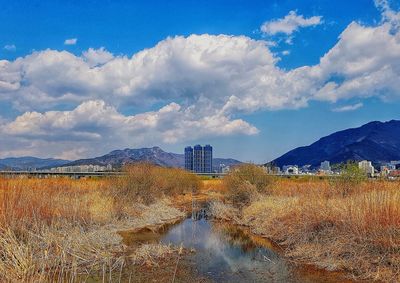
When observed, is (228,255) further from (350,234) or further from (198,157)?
(198,157)

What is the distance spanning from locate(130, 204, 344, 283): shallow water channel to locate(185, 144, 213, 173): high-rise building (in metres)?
160

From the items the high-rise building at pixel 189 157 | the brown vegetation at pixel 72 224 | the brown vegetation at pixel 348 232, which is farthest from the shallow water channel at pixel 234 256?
the high-rise building at pixel 189 157

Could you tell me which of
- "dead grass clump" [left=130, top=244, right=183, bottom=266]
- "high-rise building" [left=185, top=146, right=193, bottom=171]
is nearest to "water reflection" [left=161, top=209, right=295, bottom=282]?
"dead grass clump" [left=130, top=244, right=183, bottom=266]

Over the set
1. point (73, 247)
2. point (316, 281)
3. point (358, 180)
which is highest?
point (358, 180)

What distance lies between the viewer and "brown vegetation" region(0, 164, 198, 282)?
34.1 ft

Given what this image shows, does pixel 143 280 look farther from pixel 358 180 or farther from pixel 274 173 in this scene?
pixel 274 173

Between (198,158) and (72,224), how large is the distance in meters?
168

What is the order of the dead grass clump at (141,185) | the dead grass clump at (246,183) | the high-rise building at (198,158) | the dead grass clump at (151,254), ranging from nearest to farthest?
1. the dead grass clump at (151,254)
2. the dead grass clump at (141,185)
3. the dead grass clump at (246,183)
4. the high-rise building at (198,158)

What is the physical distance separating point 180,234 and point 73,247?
9086 mm

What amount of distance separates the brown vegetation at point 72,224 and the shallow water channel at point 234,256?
240cm

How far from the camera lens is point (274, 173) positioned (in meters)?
38.0

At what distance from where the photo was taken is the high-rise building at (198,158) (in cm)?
18738

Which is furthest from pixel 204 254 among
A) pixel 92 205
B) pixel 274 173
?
pixel 274 173

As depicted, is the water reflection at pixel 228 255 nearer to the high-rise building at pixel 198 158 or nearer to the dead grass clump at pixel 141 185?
the dead grass clump at pixel 141 185
